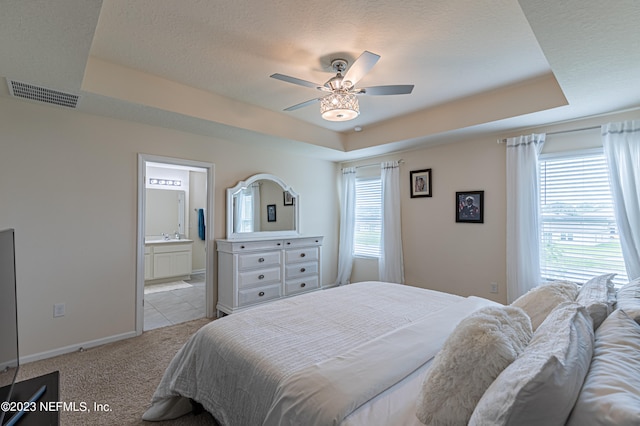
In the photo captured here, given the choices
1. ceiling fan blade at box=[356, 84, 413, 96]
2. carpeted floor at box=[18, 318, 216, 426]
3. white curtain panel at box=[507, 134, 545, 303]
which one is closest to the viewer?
carpeted floor at box=[18, 318, 216, 426]

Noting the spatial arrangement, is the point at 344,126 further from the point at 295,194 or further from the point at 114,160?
the point at 114,160

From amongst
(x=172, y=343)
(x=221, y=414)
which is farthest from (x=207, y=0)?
(x=172, y=343)

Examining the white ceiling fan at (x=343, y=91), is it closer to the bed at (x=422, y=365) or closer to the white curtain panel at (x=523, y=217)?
the bed at (x=422, y=365)

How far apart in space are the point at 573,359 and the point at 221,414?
149 centimetres

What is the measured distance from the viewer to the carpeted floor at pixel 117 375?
74.2 inches

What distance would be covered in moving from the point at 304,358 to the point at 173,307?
3579 mm

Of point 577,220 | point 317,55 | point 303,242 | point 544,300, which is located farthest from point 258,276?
point 577,220

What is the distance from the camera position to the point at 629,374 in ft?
2.66

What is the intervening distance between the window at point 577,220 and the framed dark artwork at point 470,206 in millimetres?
624

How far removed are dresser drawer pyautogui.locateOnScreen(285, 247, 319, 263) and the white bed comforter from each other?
6.28ft

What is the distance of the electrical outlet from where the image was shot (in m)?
2.77

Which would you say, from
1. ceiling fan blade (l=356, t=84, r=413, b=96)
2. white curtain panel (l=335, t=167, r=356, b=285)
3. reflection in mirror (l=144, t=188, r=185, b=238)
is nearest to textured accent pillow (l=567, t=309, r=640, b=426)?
ceiling fan blade (l=356, t=84, r=413, b=96)

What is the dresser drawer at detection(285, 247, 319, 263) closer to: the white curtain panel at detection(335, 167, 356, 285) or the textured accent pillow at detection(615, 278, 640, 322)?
the white curtain panel at detection(335, 167, 356, 285)

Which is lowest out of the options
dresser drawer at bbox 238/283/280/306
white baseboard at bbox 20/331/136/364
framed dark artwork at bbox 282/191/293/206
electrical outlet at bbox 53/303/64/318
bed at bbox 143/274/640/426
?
white baseboard at bbox 20/331/136/364
